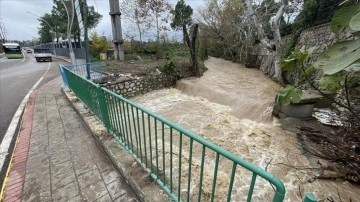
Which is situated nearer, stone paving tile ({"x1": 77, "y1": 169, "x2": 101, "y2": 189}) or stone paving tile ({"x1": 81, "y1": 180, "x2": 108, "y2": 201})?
stone paving tile ({"x1": 81, "y1": 180, "x2": 108, "y2": 201})

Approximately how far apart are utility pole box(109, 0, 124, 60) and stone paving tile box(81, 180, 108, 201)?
14961 millimetres

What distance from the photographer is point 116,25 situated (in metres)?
16.2

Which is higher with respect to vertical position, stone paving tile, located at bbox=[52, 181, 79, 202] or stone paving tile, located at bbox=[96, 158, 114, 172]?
stone paving tile, located at bbox=[96, 158, 114, 172]

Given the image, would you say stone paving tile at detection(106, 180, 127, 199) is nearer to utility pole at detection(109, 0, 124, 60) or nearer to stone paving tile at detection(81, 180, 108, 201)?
stone paving tile at detection(81, 180, 108, 201)

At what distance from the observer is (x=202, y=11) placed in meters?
20.1

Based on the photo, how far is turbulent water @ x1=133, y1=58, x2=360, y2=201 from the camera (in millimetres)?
3494

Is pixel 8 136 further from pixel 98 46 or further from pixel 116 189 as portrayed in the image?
pixel 98 46

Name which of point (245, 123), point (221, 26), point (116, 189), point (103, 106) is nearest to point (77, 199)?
point (116, 189)

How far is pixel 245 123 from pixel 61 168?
488 centimetres

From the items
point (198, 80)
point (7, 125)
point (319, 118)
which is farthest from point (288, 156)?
point (198, 80)

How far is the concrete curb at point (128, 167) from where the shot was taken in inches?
94.8

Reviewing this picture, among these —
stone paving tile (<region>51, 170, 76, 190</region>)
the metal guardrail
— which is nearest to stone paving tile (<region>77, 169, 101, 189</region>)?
stone paving tile (<region>51, 170, 76, 190</region>)

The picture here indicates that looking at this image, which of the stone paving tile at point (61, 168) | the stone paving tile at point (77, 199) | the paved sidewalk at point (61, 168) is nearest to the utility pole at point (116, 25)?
the paved sidewalk at point (61, 168)

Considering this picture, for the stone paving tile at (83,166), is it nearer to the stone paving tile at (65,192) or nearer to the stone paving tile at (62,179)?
the stone paving tile at (62,179)
